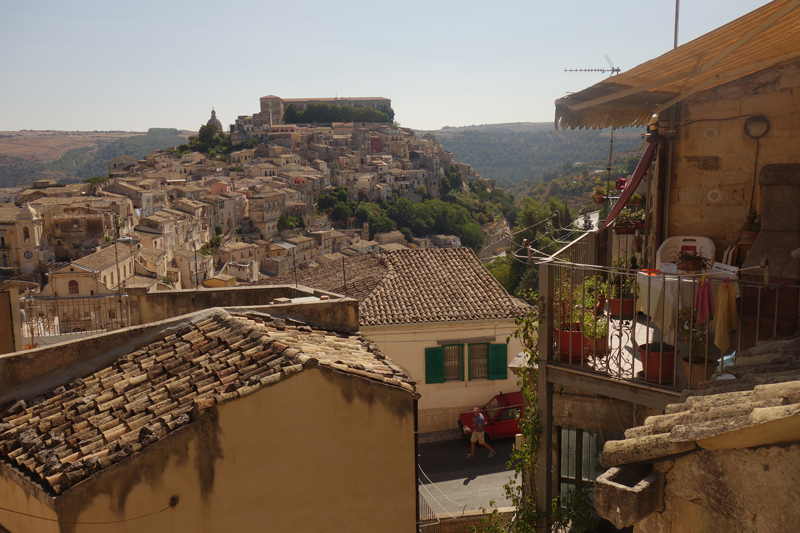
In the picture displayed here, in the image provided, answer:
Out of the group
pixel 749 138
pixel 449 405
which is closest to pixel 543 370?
pixel 749 138

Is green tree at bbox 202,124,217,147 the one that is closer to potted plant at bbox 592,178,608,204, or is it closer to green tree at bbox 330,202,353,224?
green tree at bbox 330,202,353,224

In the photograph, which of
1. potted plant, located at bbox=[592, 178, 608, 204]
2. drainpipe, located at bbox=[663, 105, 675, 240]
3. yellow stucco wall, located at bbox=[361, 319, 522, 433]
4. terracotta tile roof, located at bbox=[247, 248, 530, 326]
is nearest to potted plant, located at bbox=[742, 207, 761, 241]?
drainpipe, located at bbox=[663, 105, 675, 240]

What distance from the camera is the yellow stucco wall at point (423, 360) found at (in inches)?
557

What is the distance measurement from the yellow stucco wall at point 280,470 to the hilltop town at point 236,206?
20.4 m

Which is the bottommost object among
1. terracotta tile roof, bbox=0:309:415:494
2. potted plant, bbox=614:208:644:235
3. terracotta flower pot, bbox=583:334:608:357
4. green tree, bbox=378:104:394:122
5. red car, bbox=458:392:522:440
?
red car, bbox=458:392:522:440

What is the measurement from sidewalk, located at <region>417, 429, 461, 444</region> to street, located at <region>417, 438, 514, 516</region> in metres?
0.12

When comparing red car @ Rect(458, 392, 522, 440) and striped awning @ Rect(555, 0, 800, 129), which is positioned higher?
striped awning @ Rect(555, 0, 800, 129)

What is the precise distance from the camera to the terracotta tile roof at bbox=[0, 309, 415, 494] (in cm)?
513

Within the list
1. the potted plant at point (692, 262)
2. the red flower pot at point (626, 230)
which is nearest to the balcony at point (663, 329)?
the potted plant at point (692, 262)

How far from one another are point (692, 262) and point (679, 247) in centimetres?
73

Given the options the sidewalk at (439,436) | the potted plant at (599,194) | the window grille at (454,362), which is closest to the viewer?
the potted plant at (599,194)

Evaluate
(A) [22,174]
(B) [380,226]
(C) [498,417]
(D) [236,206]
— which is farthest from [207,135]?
(C) [498,417]

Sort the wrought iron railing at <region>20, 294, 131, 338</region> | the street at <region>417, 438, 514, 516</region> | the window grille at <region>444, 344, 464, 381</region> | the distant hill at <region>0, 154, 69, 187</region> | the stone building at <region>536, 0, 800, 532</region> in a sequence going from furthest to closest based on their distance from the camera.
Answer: the distant hill at <region>0, 154, 69, 187</region> < the window grille at <region>444, 344, 464, 381</region> < the street at <region>417, 438, 514, 516</region> < the wrought iron railing at <region>20, 294, 131, 338</region> < the stone building at <region>536, 0, 800, 532</region>

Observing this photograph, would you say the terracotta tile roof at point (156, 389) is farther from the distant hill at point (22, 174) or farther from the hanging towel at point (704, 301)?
the distant hill at point (22, 174)
